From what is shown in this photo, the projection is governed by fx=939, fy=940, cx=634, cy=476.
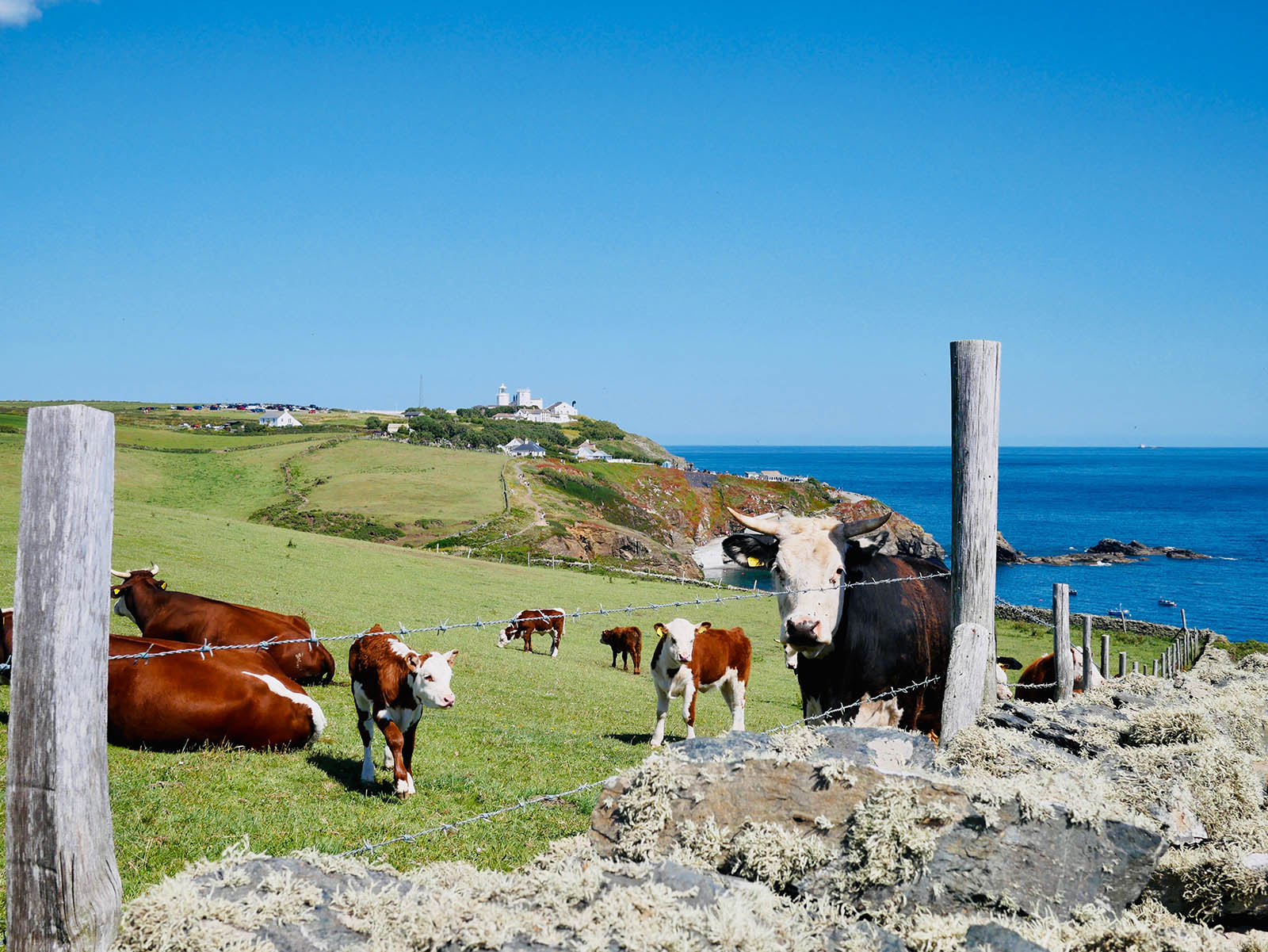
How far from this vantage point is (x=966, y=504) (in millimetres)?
5816

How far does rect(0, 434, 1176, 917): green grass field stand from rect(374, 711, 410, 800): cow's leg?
0.38 ft

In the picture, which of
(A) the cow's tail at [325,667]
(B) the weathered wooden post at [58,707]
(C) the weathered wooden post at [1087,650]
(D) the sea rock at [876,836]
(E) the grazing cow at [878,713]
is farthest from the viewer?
(A) the cow's tail at [325,667]

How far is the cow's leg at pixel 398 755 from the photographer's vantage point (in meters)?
7.45

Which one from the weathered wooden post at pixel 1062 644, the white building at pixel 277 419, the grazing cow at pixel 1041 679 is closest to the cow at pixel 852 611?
the weathered wooden post at pixel 1062 644

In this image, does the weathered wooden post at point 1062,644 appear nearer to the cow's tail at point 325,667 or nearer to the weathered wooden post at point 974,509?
the weathered wooden post at point 974,509

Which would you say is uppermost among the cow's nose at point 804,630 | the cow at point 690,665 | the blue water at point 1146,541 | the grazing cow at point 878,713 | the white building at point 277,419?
the white building at point 277,419

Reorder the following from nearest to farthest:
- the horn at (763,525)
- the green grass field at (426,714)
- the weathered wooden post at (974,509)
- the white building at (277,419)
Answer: the weathered wooden post at (974,509)
the green grass field at (426,714)
the horn at (763,525)
the white building at (277,419)

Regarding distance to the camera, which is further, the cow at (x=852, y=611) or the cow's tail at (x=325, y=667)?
the cow's tail at (x=325, y=667)

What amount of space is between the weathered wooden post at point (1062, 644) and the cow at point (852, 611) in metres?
1.86

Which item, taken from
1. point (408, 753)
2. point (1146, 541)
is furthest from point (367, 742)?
point (1146, 541)

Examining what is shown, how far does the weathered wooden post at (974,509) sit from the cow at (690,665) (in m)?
5.38

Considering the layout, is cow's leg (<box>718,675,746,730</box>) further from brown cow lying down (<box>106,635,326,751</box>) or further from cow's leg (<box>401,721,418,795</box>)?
cow's leg (<box>401,721,418,795</box>)

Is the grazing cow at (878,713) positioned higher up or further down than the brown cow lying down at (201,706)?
higher up

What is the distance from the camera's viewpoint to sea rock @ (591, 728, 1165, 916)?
11.5 feet
